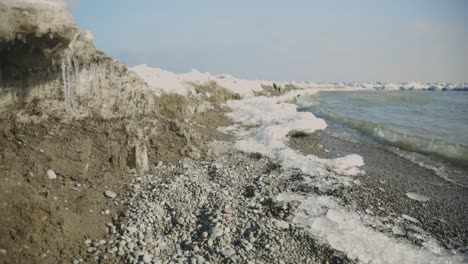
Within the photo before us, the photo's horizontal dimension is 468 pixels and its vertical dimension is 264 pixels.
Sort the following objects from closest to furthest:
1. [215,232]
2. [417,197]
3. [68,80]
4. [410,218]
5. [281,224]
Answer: [215,232], [281,224], [410,218], [68,80], [417,197]

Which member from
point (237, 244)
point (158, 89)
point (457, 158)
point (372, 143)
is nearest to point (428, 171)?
point (457, 158)

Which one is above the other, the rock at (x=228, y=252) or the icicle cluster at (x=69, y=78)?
the icicle cluster at (x=69, y=78)

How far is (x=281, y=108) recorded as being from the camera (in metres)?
24.0

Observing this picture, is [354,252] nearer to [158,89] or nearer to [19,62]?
[19,62]

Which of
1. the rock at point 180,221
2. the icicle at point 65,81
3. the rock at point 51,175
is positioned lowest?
the rock at point 180,221

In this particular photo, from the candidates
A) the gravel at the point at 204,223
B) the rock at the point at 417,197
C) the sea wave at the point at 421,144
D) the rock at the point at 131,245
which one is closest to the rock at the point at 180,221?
the gravel at the point at 204,223

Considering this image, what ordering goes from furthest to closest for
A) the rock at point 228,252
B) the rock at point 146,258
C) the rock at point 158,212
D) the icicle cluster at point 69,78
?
the icicle cluster at point 69,78 < the rock at point 158,212 < the rock at point 228,252 < the rock at point 146,258

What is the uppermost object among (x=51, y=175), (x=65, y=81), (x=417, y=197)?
(x=65, y=81)

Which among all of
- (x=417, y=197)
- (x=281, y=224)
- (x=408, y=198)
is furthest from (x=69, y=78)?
(x=417, y=197)

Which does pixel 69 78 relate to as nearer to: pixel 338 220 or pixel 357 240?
pixel 338 220

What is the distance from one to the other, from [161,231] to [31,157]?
3.51 metres

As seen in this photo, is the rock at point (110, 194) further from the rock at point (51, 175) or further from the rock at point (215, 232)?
the rock at point (215, 232)

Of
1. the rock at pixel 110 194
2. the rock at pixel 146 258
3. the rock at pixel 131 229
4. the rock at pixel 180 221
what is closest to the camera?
the rock at pixel 146 258

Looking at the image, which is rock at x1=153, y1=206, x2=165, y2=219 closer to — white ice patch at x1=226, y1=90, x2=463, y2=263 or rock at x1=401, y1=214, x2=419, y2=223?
white ice patch at x1=226, y1=90, x2=463, y2=263
